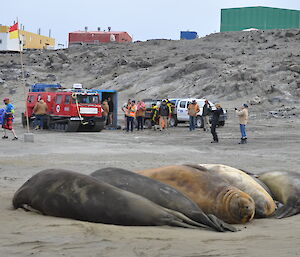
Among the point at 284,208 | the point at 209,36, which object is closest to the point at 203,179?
the point at 284,208

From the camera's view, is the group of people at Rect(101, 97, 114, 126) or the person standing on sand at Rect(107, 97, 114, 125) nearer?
the group of people at Rect(101, 97, 114, 126)

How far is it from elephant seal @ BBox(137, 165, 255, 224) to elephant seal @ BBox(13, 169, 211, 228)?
709mm

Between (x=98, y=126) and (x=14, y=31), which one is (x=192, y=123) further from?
(x=14, y=31)

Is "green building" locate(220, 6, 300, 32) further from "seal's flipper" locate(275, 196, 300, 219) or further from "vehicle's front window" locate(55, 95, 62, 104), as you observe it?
"seal's flipper" locate(275, 196, 300, 219)

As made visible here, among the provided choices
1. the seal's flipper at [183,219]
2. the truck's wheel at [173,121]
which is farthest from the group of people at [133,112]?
the seal's flipper at [183,219]

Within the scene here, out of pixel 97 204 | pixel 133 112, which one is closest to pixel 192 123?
pixel 133 112

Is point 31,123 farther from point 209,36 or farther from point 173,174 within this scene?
point 209,36

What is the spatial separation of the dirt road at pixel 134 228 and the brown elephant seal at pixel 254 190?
26cm

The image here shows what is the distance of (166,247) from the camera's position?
209 inches

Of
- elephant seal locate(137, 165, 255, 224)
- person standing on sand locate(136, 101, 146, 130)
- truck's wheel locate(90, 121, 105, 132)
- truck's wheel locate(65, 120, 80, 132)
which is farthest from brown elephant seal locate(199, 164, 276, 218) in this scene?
person standing on sand locate(136, 101, 146, 130)

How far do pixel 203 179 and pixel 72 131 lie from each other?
19597 mm

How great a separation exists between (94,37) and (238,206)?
76.0m

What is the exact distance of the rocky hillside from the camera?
43531 mm

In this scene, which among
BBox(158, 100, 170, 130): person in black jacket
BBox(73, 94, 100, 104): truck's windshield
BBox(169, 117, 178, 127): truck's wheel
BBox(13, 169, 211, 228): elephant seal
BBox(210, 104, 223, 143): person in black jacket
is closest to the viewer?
BBox(13, 169, 211, 228): elephant seal
